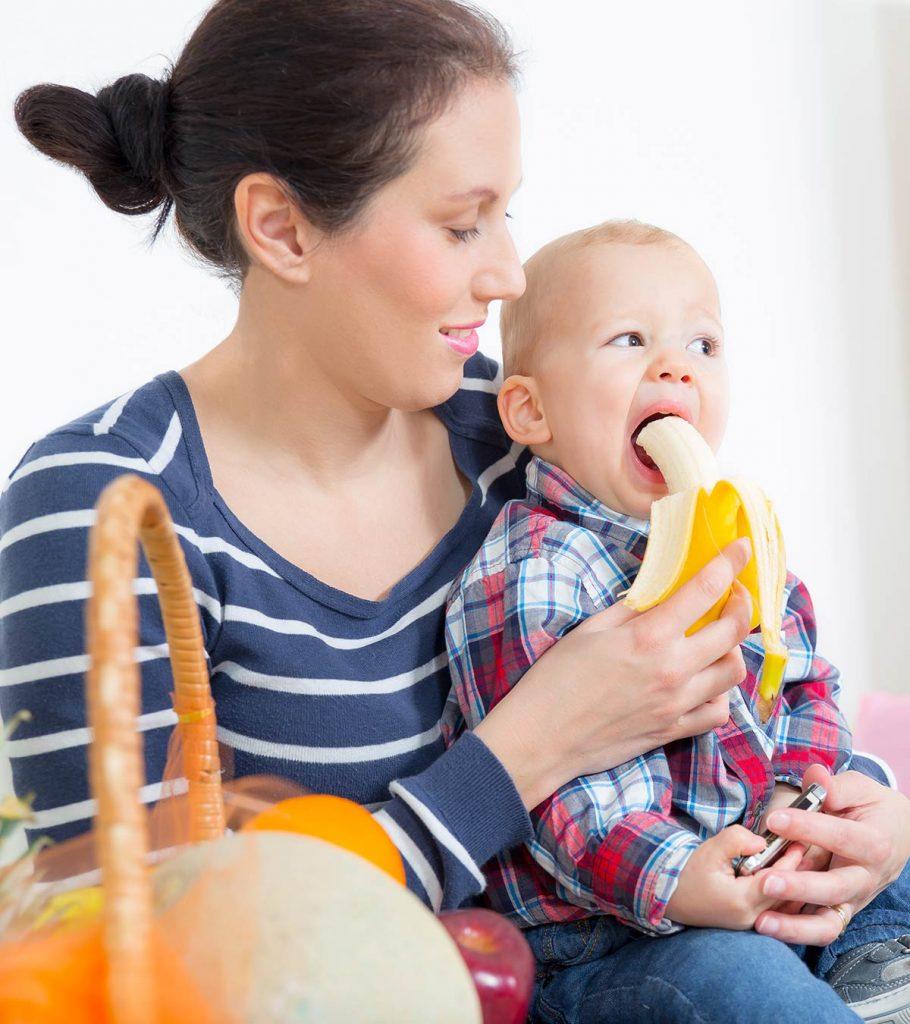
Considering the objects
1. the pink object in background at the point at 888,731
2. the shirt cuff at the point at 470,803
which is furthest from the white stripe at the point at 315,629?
the pink object in background at the point at 888,731

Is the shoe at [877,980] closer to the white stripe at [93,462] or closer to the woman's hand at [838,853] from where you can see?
the woman's hand at [838,853]

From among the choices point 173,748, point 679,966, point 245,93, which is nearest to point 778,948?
point 679,966

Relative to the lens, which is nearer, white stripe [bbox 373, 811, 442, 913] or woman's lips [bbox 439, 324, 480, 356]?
white stripe [bbox 373, 811, 442, 913]

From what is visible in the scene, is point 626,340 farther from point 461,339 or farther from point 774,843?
point 774,843

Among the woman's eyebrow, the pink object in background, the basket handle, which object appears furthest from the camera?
the pink object in background

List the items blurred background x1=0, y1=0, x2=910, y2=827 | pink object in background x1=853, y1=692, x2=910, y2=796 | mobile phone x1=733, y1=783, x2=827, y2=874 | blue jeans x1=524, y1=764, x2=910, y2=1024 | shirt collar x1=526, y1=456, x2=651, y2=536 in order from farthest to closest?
1. blurred background x1=0, y1=0, x2=910, y2=827
2. pink object in background x1=853, y1=692, x2=910, y2=796
3. shirt collar x1=526, y1=456, x2=651, y2=536
4. mobile phone x1=733, y1=783, x2=827, y2=874
5. blue jeans x1=524, y1=764, x2=910, y2=1024

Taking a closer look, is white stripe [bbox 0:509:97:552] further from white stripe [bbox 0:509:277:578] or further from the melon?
the melon

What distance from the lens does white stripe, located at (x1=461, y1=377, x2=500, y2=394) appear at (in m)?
1.58

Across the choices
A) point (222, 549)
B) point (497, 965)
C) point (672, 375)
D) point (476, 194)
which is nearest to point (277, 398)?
point (222, 549)

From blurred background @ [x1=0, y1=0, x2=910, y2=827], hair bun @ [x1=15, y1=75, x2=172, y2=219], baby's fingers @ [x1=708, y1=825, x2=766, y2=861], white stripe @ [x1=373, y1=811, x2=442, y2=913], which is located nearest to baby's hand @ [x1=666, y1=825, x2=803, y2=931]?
baby's fingers @ [x1=708, y1=825, x2=766, y2=861]

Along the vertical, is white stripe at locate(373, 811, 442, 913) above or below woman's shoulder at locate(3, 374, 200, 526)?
below

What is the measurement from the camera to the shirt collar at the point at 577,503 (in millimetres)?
1344

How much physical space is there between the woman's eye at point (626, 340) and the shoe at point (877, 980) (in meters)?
0.66

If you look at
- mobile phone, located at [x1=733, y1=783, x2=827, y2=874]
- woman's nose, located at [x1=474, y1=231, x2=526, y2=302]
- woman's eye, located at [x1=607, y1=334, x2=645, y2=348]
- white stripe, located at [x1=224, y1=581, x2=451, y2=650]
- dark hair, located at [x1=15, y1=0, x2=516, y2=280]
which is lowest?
mobile phone, located at [x1=733, y1=783, x2=827, y2=874]
